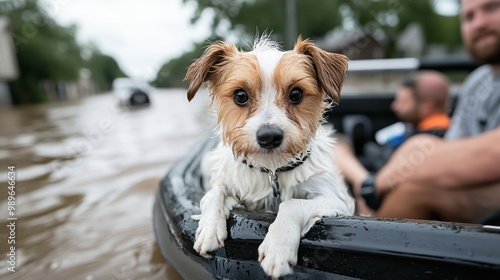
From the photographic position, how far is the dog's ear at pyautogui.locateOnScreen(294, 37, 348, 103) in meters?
1.43

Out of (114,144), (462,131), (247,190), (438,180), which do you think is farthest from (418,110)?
(114,144)

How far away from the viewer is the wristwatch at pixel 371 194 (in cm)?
290

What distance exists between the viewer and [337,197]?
1613 millimetres

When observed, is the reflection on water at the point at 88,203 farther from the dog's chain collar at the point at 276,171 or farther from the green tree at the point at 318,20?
the dog's chain collar at the point at 276,171

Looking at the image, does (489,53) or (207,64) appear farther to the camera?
(489,53)

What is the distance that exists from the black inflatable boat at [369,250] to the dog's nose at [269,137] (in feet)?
0.87

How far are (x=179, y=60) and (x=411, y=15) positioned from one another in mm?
38718

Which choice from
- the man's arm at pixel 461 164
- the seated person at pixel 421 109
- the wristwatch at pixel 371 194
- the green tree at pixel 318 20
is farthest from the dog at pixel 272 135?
the seated person at pixel 421 109

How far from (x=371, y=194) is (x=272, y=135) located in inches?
71.6

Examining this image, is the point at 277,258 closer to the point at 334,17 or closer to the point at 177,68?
the point at 177,68

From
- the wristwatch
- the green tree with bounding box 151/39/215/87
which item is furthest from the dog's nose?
the wristwatch

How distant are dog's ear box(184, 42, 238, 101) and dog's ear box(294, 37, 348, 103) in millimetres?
291

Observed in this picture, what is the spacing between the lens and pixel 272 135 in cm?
137

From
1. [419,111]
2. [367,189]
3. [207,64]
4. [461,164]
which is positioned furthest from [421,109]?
[207,64]
